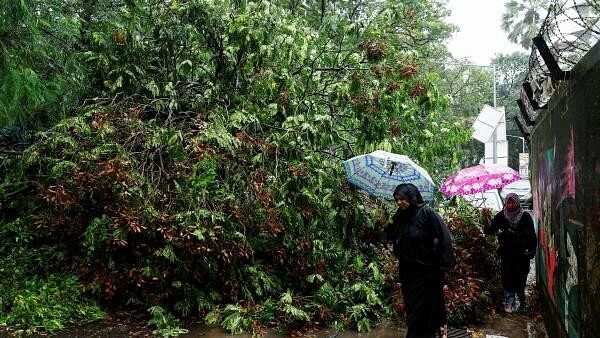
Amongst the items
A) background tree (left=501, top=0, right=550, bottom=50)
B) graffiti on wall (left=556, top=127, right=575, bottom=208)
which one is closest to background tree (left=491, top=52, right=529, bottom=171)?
→ background tree (left=501, top=0, right=550, bottom=50)

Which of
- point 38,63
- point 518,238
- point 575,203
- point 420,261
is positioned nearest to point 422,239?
point 420,261

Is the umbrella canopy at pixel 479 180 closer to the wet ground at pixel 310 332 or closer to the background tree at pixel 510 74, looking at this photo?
the wet ground at pixel 310 332

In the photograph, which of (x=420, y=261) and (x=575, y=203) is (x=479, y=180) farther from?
(x=575, y=203)

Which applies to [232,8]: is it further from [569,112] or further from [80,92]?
[569,112]

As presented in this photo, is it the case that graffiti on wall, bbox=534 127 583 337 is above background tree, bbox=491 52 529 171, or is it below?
below

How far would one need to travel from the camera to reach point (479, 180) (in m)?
7.23

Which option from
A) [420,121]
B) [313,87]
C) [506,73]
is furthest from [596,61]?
[506,73]

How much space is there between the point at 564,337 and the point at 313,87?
5.11 m

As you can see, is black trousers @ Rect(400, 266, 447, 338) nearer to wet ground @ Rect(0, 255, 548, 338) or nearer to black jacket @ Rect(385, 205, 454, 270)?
black jacket @ Rect(385, 205, 454, 270)

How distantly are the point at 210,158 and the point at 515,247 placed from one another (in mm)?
4068

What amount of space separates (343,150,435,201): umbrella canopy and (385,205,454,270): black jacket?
30.1 inches

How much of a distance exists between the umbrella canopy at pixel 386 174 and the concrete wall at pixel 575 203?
1.29 m

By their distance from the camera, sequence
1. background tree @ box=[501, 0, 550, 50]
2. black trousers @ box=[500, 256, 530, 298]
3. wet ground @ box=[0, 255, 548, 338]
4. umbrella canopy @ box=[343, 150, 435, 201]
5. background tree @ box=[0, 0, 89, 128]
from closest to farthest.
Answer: umbrella canopy @ box=[343, 150, 435, 201] < wet ground @ box=[0, 255, 548, 338] < background tree @ box=[0, 0, 89, 128] < black trousers @ box=[500, 256, 530, 298] < background tree @ box=[501, 0, 550, 50]

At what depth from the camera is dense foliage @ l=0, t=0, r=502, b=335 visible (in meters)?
6.09
